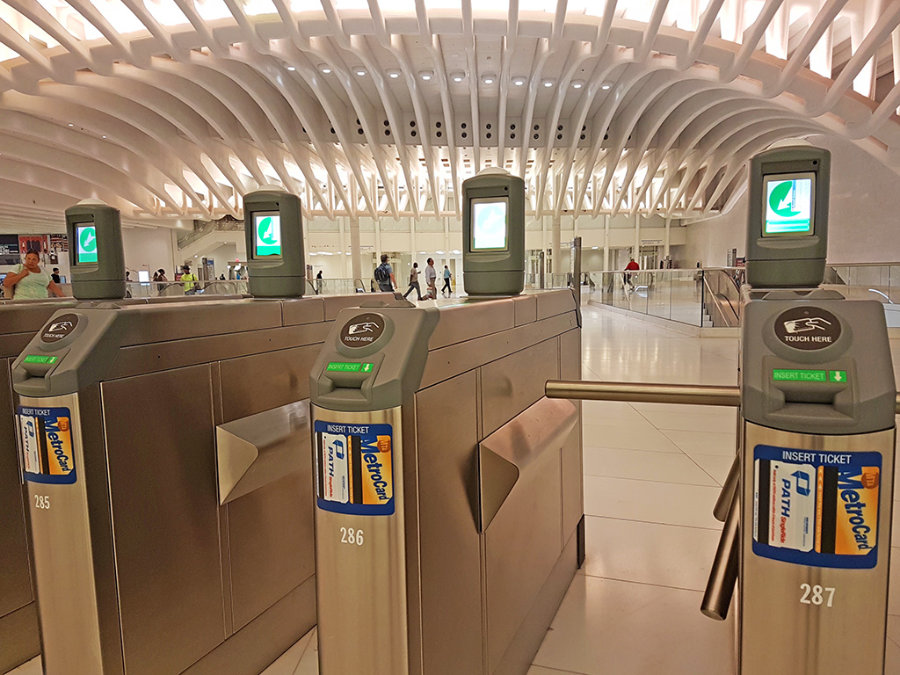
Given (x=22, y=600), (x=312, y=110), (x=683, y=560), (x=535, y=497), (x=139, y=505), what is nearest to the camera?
(x=139, y=505)

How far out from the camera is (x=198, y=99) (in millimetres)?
13344

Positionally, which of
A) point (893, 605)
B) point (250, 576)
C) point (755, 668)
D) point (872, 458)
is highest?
point (872, 458)

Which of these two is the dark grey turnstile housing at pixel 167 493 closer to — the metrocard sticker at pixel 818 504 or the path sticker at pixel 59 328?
the path sticker at pixel 59 328

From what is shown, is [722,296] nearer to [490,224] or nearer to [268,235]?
[490,224]

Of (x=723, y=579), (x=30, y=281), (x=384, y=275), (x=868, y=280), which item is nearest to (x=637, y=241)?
(x=384, y=275)

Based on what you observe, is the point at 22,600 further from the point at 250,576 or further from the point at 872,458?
the point at 872,458

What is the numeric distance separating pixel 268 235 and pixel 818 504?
213cm

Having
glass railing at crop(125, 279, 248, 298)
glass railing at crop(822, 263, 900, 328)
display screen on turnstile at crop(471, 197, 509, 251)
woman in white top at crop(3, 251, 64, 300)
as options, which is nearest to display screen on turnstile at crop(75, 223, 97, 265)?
woman in white top at crop(3, 251, 64, 300)

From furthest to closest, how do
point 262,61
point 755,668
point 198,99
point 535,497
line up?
point 198,99, point 262,61, point 535,497, point 755,668

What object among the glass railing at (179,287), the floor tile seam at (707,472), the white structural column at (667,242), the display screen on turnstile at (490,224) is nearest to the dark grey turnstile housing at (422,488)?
the display screen on turnstile at (490,224)

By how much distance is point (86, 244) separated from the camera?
10.3 feet

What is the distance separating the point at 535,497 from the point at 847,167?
1779 centimetres

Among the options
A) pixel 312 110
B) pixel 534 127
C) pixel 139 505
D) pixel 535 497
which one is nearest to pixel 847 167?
pixel 534 127

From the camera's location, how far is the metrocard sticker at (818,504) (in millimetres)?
1024
